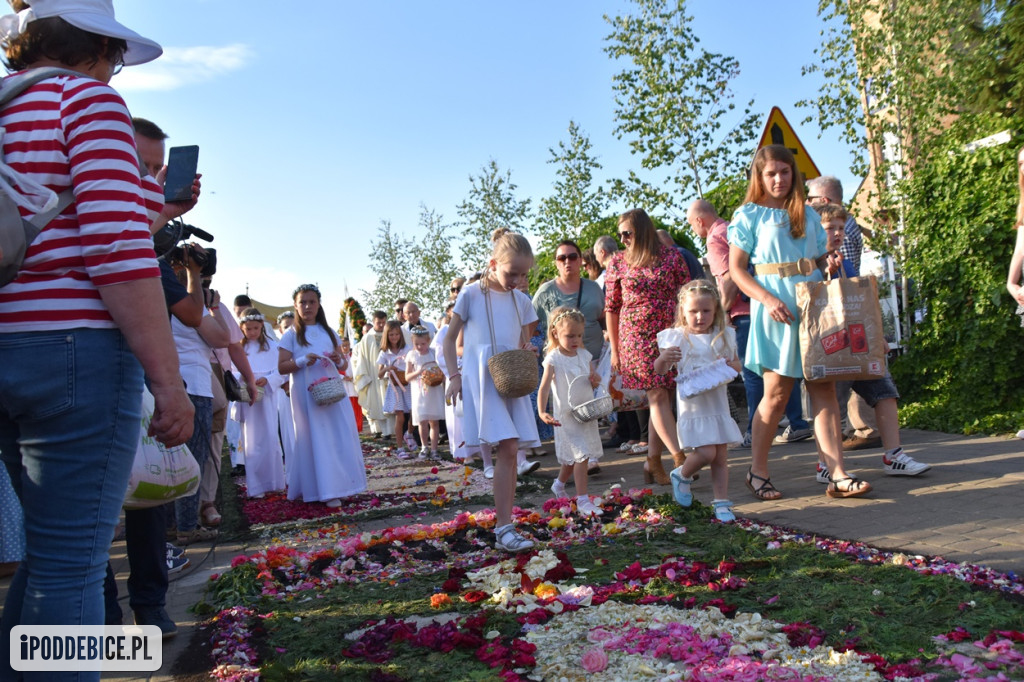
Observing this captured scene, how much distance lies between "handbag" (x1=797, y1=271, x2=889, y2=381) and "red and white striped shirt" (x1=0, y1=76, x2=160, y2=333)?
4.48 meters

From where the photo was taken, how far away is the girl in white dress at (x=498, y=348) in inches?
218

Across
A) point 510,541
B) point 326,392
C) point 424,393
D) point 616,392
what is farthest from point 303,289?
point 510,541

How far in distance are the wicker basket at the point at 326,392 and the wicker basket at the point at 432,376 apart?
10.2ft

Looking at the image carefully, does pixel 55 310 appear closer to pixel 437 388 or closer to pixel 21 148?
pixel 21 148

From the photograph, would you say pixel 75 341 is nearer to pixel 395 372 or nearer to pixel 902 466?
pixel 902 466

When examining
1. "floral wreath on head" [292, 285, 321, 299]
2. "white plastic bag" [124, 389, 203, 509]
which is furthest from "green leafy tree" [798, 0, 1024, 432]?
"white plastic bag" [124, 389, 203, 509]

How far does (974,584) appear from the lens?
3.82m

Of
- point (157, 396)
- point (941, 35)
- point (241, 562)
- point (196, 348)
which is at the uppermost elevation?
point (941, 35)

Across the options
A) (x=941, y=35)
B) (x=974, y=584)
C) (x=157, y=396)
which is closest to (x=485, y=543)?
(x=974, y=584)

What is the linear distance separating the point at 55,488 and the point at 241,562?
9.81 ft

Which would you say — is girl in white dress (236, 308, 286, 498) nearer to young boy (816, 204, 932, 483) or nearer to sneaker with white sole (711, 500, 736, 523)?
sneaker with white sole (711, 500, 736, 523)

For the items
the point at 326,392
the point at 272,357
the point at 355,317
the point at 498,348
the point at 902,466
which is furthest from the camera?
the point at 355,317

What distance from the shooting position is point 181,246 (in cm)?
539

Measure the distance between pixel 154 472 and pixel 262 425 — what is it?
22.5 feet
